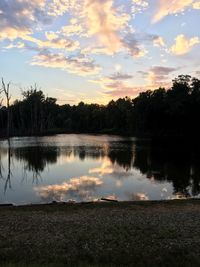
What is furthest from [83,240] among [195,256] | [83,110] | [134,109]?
[83,110]

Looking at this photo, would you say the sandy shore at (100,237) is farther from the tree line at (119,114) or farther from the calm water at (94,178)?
the tree line at (119,114)

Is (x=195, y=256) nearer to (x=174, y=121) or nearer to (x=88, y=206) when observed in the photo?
(x=88, y=206)

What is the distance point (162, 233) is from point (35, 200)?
10.5 m

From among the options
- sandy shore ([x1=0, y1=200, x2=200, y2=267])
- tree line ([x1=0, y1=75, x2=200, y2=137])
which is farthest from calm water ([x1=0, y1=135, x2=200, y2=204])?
tree line ([x1=0, y1=75, x2=200, y2=137])

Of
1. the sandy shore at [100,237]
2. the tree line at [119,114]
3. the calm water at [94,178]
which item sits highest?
the tree line at [119,114]

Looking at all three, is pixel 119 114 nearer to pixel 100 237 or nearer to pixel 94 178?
pixel 94 178

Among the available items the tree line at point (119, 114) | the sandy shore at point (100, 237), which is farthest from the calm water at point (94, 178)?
the tree line at point (119, 114)

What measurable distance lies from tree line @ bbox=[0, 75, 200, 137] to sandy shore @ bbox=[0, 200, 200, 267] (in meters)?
72.9

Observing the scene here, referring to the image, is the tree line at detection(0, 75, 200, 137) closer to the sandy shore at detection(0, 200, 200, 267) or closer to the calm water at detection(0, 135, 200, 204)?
the calm water at detection(0, 135, 200, 204)

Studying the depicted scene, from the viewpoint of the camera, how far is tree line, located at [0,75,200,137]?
95125 millimetres

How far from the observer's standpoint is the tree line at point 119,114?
312ft

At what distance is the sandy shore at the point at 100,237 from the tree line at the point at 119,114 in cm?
7288

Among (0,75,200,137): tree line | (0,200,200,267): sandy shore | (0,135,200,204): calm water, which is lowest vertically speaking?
Result: (0,135,200,204): calm water

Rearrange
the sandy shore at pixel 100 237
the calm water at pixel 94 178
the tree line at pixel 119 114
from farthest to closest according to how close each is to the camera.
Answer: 1. the tree line at pixel 119 114
2. the calm water at pixel 94 178
3. the sandy shore at pixel 100 237
